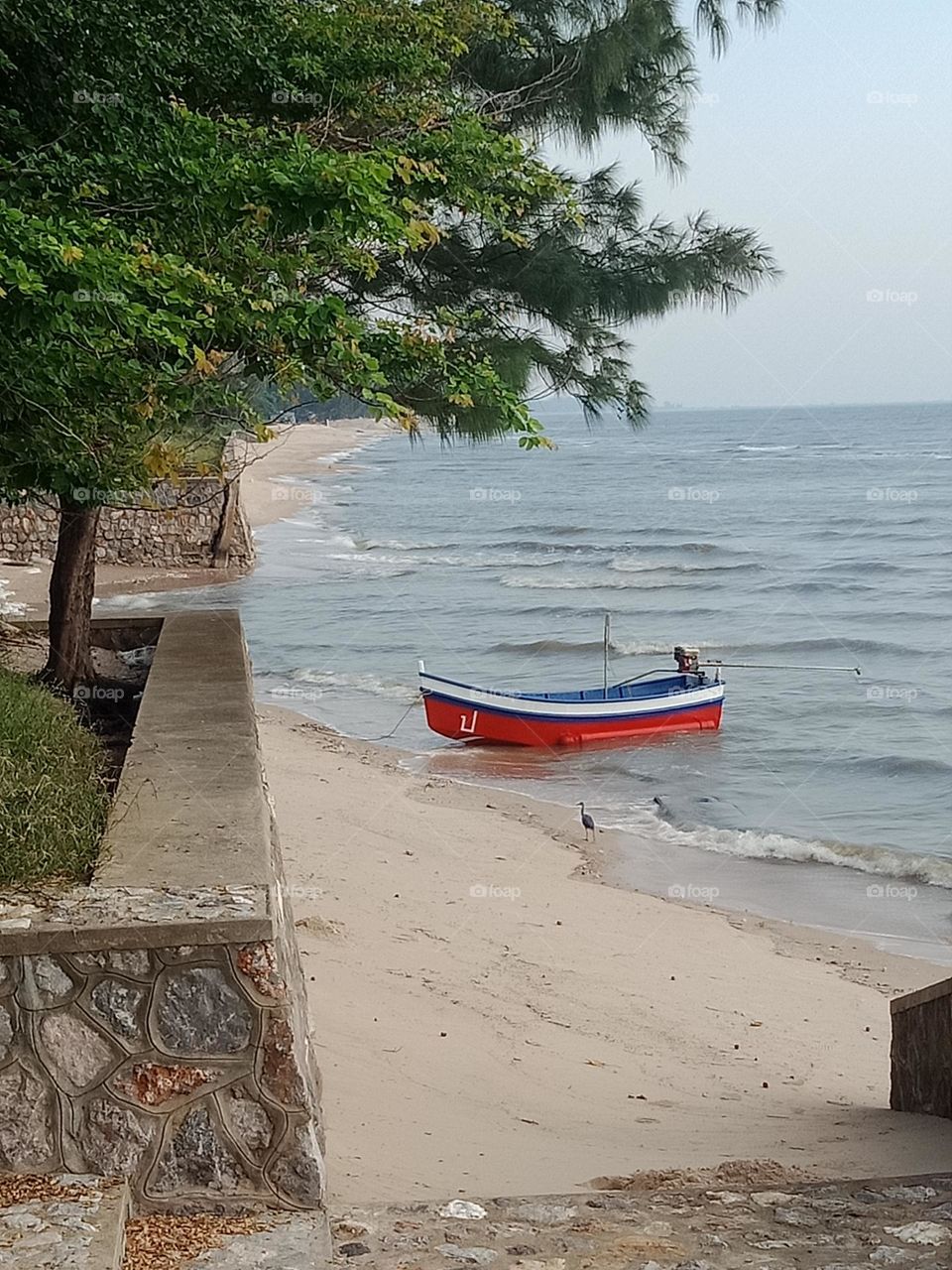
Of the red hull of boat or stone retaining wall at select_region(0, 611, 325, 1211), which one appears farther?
the red hull of boat

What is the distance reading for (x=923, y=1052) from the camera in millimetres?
5496

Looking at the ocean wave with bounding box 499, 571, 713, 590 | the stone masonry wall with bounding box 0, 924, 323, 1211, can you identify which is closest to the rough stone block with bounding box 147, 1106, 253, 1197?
the stone masonry wall with bounding box 0, 924, 323, 1211

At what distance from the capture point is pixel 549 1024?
23.9 feet

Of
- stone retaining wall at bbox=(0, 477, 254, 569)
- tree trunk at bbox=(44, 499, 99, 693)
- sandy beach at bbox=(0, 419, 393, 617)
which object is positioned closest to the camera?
tree trunk at bbox=(44, 499, 99, 693)

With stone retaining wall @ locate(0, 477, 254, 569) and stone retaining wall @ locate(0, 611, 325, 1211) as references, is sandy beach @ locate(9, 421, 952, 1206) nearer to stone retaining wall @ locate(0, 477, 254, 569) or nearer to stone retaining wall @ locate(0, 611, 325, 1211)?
stone retaining wall @ locate(0, 611, 325, 1211)

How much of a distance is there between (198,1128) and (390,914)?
5887 mm

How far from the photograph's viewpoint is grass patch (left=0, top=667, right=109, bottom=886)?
3826 mm

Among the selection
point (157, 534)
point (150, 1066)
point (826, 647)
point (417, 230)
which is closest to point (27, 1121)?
point (150, 1066)

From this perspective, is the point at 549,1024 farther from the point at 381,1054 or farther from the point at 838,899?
the point at 838,899

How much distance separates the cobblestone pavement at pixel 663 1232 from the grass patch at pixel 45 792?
1240 millimetres

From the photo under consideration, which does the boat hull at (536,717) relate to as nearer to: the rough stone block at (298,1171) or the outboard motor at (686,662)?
the outboard motor at (686,662)

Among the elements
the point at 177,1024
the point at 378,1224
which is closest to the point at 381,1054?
the point at 378,1224

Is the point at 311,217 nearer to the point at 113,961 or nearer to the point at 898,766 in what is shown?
the point at 113,961

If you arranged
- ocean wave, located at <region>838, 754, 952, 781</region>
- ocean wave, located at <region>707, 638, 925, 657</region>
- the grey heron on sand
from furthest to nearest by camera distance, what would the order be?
1. ocean wave, located at <region>707, 638, 925, 657</region>
2. ocean wave, located at <region>838, 754, 952, 781</region>
3. the grey heron on sand
